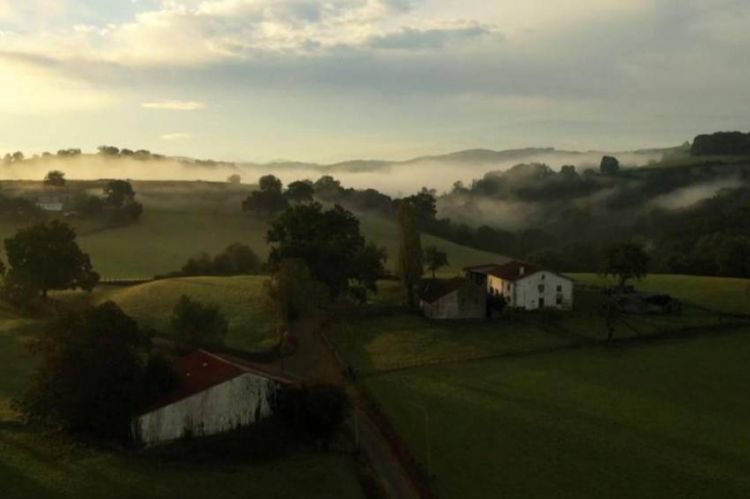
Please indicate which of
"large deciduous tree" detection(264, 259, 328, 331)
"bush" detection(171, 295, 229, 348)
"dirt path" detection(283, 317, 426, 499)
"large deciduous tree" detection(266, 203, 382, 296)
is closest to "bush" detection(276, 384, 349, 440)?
"dirt path" detection(283, 317, 426, 499)

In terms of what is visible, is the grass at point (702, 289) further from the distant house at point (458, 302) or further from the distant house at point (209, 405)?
the distant house at point (209, 405)

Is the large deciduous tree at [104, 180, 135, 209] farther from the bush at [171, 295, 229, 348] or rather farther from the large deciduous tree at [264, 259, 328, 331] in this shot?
the bush at [171, 295, 229, 348]

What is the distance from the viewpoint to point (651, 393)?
5562 centimetres

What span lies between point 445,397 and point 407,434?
25.6 ft

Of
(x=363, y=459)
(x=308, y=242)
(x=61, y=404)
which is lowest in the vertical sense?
(x=363, y=459)

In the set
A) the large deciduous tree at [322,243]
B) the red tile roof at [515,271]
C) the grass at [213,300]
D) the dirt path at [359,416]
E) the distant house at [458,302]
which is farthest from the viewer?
the large deciduous tree at [322,243]

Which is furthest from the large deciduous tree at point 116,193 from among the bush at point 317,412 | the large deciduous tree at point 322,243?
the bush at point 317,412

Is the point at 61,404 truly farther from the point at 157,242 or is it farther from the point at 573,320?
the point at 157,242

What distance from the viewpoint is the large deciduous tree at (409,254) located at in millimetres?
85938

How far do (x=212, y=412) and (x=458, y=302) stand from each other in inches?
1616

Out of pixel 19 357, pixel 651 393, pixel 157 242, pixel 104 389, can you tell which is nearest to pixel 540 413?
pixel 651 393

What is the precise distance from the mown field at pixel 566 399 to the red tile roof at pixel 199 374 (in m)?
11.0

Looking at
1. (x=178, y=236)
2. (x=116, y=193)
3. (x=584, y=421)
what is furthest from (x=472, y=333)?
(x=116, y=193)

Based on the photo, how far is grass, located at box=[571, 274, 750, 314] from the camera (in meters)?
85.8
